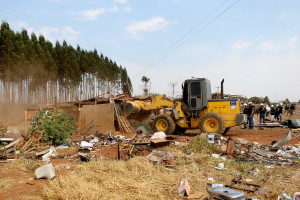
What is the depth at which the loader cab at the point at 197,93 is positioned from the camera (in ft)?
36.0

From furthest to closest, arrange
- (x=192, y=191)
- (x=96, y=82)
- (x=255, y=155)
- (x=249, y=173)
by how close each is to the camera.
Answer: (x=96, y=82) < (x=255, y=155) < (x=249, y=173) < (x=192, y=191)

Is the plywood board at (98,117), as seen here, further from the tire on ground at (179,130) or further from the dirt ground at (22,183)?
the dirt ground at (22,183)

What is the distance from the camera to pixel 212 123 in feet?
35.7

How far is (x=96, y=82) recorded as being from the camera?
3997 cm

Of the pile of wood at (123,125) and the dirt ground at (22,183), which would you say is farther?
the pile of wood at (123,125)

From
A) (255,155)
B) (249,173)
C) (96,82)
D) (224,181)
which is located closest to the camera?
(224,181)

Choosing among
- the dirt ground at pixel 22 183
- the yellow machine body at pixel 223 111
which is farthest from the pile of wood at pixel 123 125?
the dirt ground at pixel 22 183

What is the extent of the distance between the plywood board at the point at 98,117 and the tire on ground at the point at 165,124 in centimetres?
276

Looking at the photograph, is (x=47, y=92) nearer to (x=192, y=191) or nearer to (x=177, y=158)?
(x=177, y=158)

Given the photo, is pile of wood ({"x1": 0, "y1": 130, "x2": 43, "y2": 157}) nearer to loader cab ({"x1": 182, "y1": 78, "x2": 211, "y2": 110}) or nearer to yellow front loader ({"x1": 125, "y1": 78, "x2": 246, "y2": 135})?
yellow front loader ({"x1": 125, "y1": 78, "x2": 246, "y2": 135})

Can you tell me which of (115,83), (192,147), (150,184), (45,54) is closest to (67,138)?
(192,147)

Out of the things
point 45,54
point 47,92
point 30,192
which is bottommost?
point 30,192

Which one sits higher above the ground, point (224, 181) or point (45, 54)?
point (45, 54)

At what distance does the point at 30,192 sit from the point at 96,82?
119 ft
